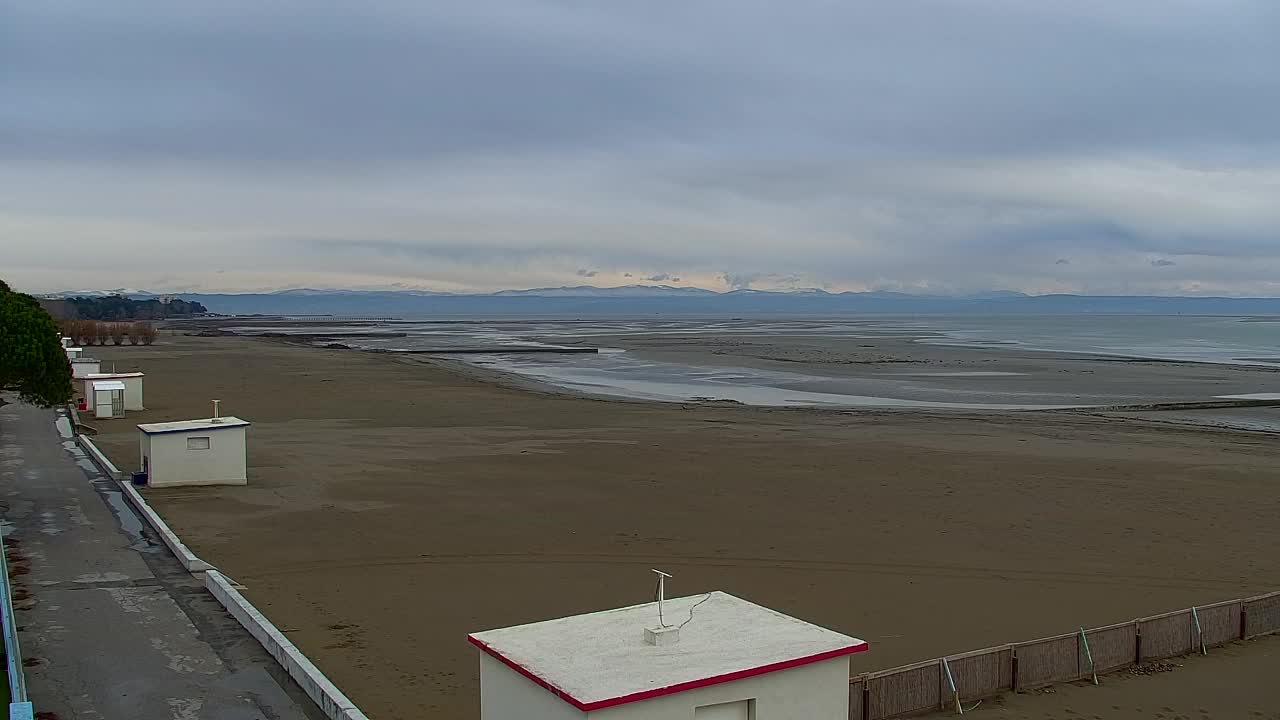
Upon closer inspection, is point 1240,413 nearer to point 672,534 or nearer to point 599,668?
point 672,534

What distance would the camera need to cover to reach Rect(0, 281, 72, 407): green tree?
24719 millimetres

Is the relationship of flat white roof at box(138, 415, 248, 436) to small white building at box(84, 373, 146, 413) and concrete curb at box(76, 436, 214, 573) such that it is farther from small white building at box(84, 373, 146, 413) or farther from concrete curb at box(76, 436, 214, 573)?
small white building at box(84, 373, 146, 413)

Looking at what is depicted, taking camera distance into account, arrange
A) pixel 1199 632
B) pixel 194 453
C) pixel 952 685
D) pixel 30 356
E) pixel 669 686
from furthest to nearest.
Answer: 1. pixel 194 453
2. pixel 30 356
3. pixel 1199 632
4. pixel 952 685
5. pixel 669 686

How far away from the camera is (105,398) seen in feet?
143

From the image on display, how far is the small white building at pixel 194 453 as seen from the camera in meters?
26.4

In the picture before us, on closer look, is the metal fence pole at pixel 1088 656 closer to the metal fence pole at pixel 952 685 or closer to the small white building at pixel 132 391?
the metal fence pole at pixel 952 685

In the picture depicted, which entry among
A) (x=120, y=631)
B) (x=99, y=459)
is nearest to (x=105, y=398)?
(x=99, y=459)

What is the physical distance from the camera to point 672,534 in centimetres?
2316

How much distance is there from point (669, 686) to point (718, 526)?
15036mm

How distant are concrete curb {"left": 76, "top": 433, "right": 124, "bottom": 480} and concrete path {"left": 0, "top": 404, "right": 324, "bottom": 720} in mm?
3811

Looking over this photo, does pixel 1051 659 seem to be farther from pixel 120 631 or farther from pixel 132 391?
pixel 132 391

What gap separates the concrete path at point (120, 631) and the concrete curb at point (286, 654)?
13cm

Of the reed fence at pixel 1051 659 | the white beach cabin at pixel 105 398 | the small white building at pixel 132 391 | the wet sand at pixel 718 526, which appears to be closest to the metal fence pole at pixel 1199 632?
the reed fence at pixel 1051 659

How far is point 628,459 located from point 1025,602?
16.7m
